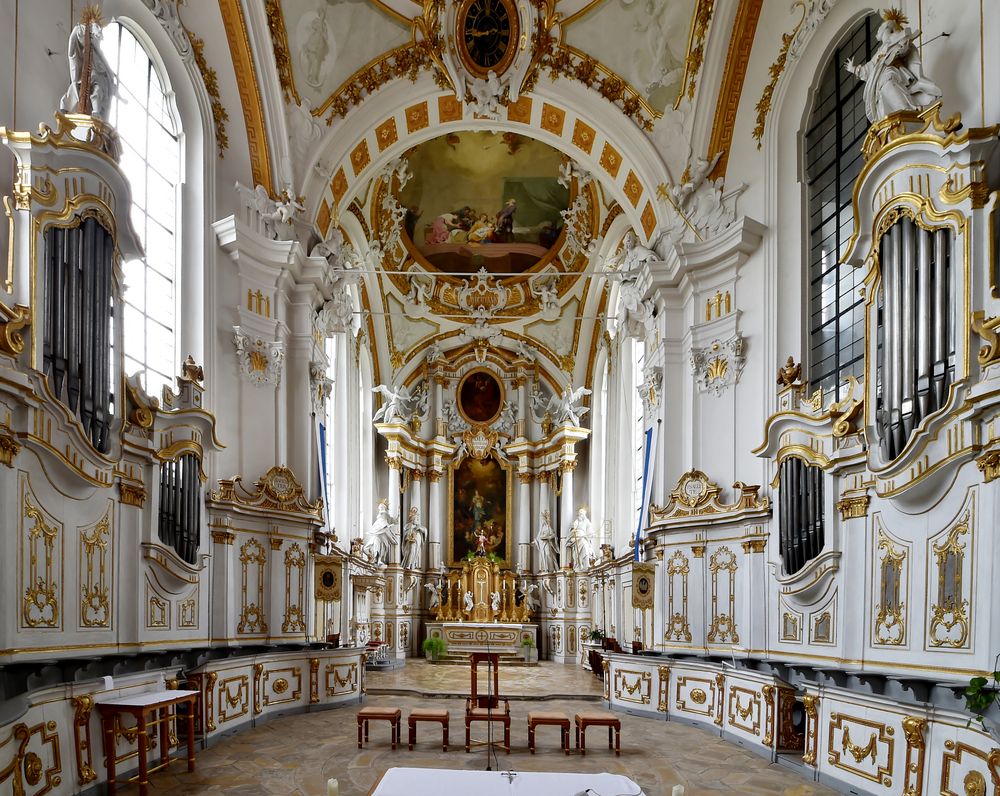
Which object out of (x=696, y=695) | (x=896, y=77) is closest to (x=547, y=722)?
(x=696, y=695)

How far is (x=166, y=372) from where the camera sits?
12469 mm

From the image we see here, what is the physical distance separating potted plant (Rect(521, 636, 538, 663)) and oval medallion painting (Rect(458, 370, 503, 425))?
694cm

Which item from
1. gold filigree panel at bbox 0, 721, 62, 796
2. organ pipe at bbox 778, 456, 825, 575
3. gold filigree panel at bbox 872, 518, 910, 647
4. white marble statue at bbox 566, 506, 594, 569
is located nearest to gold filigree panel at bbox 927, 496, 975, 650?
gold filigree panel at bbox 872, 518, 910, 647

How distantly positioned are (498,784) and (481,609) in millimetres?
20561

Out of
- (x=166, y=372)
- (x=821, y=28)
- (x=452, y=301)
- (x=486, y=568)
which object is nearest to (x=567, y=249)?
(x=452, y=301)

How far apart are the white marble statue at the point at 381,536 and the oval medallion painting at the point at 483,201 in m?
7.00

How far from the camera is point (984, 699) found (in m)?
5.88

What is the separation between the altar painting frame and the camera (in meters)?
27.4

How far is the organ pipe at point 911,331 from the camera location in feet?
24.3

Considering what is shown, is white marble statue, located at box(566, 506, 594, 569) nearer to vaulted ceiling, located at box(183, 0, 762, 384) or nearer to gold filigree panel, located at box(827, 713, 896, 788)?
vaulted ceiling, located at box(183, 0, 762, 384)

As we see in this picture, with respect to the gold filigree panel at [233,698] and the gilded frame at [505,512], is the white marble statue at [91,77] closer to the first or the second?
the gold filigree panel at [233,698]

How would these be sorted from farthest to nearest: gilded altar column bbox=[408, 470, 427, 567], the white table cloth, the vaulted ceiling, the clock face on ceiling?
gilded altar column bbox=[408, 470, 427, 567], the clock face on ceiling, the vaulted ceiling, the white table cloth

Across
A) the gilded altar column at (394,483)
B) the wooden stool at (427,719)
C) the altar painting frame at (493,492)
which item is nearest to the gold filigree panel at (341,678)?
the wooden stool at (427,719)

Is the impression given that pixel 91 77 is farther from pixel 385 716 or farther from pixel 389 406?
pixel 389 406
